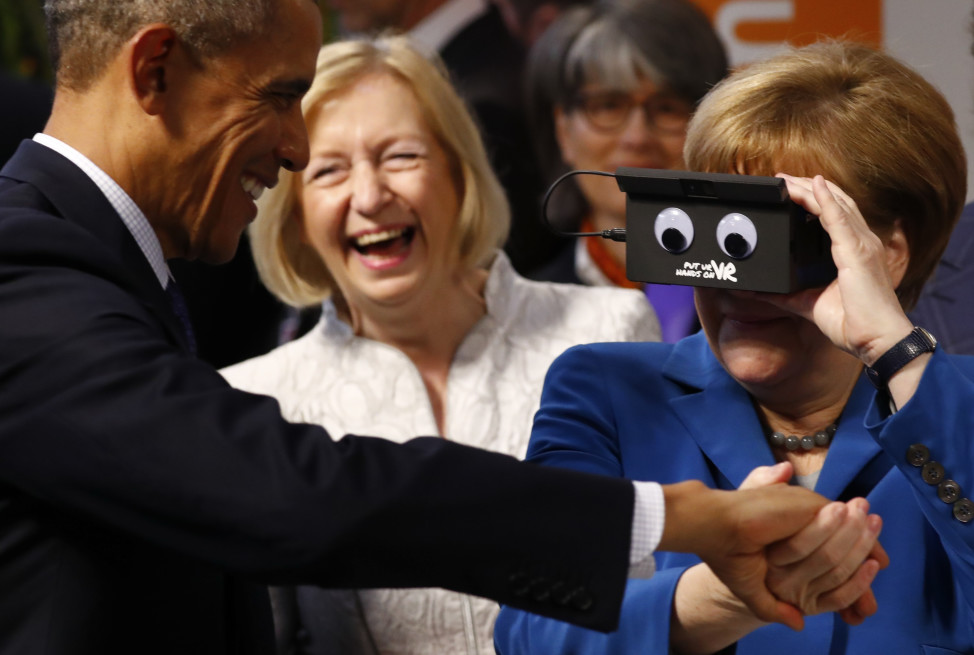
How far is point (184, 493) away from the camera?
1.18 meters

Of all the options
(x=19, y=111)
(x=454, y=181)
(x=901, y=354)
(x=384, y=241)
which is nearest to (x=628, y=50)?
(x=454, y=181)

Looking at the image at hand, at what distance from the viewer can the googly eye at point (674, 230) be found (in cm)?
148

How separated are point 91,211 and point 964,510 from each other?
3.29 ft

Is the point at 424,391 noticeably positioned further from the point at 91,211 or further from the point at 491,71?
the point at 491,71

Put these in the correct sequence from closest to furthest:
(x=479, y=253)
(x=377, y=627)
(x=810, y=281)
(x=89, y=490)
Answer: (x=89, y=490) → (x=810, y=281) → (x=377, y=627) → (x=479, y=253)

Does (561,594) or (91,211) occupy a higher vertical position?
(91,211)

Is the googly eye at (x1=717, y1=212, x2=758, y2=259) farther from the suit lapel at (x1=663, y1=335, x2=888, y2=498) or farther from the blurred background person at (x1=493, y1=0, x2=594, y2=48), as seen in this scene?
the blurred background person at (x1=493, y1=0, x2=594, y2=48)

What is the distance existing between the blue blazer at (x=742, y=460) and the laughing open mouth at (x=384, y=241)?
3.10 ft

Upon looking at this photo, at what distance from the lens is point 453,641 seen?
2301 millimetres

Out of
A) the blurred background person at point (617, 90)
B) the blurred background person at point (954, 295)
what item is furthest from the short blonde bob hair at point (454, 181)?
the blurred background person at point (954, 295)

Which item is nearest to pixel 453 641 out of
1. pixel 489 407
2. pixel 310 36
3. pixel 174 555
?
pixel 489 407

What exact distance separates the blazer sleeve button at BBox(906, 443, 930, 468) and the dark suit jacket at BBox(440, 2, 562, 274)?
216cm

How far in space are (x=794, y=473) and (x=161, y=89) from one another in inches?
35.8

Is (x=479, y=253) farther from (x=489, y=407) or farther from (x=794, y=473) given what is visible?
(x=794, y=473)
